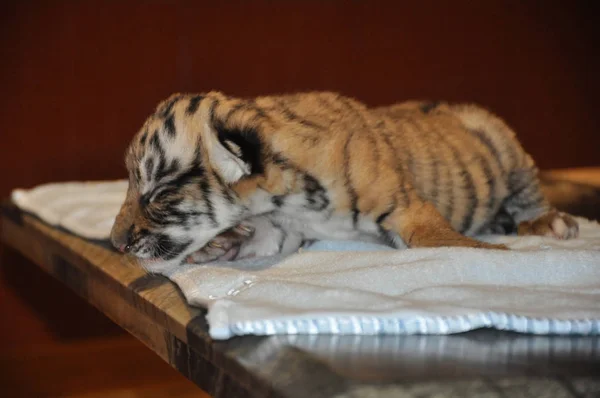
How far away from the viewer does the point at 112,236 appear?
1.71 metres

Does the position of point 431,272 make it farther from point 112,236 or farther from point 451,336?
point 112,236

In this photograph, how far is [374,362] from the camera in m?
1.08

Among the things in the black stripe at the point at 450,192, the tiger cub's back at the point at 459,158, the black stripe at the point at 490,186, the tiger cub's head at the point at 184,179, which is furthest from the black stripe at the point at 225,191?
the black stripe at the point at 490,186

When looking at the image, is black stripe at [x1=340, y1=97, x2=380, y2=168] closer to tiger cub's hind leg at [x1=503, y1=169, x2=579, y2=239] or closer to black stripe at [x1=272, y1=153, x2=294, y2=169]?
black stripe at [x1=272, y1=153, x2=294, y2=169]

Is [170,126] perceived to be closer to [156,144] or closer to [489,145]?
[156,144]

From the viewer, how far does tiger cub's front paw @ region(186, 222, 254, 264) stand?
5.74 feet

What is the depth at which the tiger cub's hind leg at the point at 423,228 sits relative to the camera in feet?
5.41

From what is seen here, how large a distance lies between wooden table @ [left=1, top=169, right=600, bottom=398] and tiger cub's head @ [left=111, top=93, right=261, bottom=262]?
8.7 inches

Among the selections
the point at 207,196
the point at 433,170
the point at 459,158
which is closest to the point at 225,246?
the point at 207,196

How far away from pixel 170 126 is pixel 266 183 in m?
0.24

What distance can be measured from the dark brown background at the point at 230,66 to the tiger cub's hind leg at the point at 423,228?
1.69 metres

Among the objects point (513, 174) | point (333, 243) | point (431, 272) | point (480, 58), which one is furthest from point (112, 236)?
point (480, 58)

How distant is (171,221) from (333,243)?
36 cm

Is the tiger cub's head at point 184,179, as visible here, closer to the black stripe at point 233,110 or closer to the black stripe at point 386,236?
the black stripe at point 233,110
